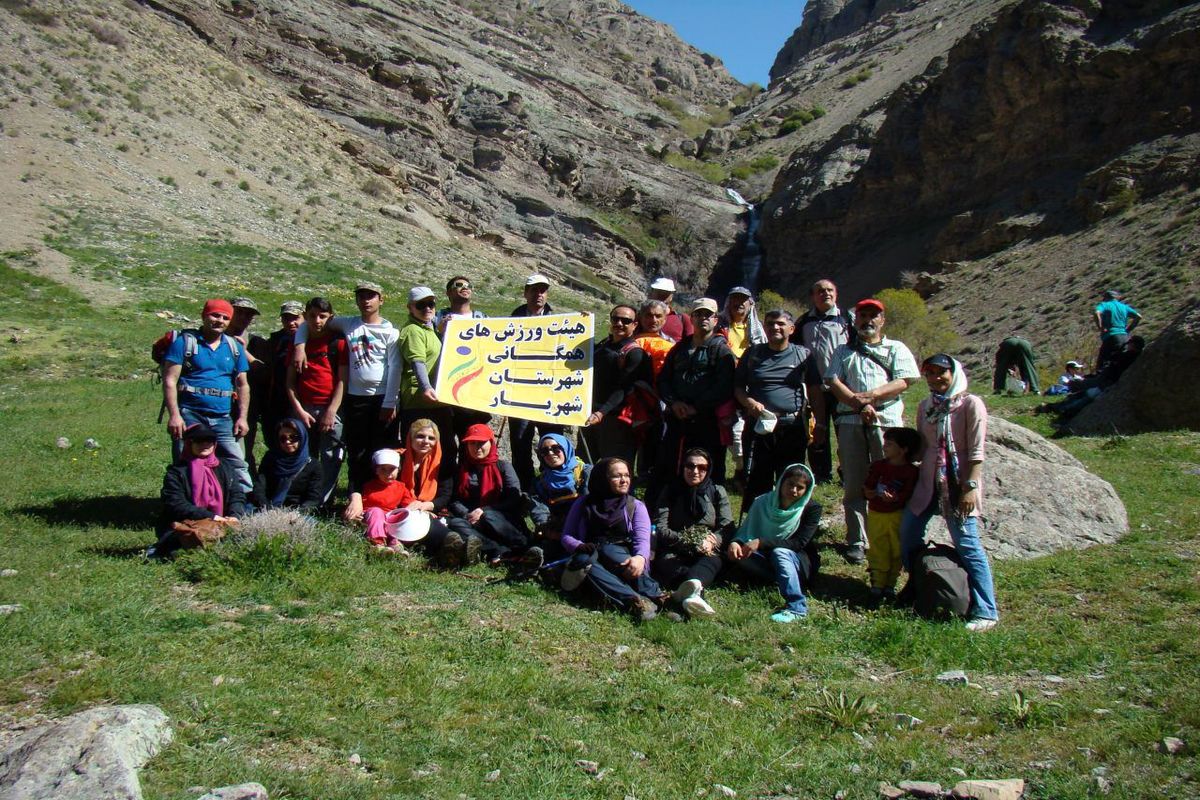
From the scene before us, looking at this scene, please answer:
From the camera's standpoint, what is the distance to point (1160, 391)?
36.7 ft

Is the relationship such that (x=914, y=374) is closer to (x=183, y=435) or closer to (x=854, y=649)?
(x=854, y=649)

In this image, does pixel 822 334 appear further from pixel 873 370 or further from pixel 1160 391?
pixel 1160 391

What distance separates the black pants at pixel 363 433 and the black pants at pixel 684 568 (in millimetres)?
2713

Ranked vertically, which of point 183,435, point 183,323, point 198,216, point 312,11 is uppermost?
point 312,11

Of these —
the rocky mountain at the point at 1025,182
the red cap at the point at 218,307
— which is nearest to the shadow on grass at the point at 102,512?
the red cap at the point at 218,307

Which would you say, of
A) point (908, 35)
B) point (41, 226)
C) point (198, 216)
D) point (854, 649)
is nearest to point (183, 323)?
point (41, 226)

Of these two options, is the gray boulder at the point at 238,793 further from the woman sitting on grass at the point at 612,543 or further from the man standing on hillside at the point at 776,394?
the man standing on hillside at the point at 776,394

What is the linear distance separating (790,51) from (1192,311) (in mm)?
140960

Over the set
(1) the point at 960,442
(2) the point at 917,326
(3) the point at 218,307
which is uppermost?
(2) the point at 917,326

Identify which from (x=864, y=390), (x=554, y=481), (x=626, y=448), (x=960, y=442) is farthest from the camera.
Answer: (x=626, y=448)

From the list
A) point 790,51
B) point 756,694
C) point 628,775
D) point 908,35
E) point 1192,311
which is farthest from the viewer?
point 790,51

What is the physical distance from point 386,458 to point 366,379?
0.86 m

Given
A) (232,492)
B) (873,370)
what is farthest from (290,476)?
(873,370)

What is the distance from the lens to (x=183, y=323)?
723 inches
